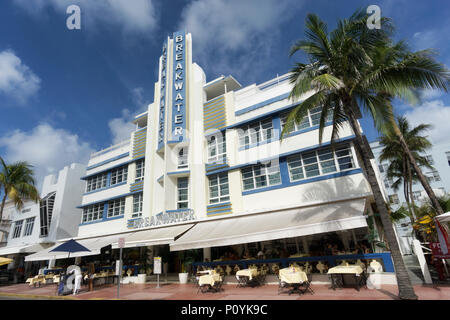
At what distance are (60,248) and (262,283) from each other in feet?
37.0

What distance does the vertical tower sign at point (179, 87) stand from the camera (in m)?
19.8

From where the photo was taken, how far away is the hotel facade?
13109 mm

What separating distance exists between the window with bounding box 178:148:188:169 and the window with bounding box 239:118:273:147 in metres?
4.96

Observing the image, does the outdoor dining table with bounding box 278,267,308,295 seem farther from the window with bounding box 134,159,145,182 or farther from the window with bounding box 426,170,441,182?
the window with bounding box 426,170,441,182

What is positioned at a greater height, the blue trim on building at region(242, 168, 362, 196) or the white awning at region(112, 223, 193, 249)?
the blue trim on building at region(242, 168, 362, 196)

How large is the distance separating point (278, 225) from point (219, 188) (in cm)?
664

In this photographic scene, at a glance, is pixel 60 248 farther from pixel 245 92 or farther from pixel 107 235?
pixel 245 92

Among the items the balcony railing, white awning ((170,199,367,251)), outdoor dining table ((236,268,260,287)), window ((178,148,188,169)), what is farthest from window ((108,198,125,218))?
outdoor dining table ((236,268,260,287))

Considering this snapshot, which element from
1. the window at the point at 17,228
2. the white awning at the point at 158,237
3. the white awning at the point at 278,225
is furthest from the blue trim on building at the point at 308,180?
the window at the point at 17,228

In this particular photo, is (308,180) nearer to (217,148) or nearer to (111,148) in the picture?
(217,148)

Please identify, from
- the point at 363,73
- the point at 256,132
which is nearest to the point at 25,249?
the point at 256,132

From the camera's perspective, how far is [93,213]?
83.1ft

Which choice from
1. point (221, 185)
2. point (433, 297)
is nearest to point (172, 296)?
point (221, 185)
